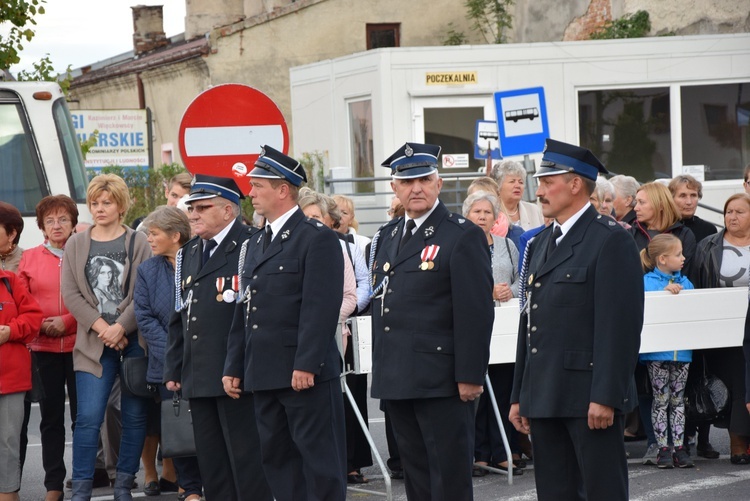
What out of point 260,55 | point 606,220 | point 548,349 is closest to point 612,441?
point 548,349

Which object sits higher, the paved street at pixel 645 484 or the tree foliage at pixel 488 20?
the tree foliage at pixel 488 20

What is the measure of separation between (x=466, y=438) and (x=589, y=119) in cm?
1692

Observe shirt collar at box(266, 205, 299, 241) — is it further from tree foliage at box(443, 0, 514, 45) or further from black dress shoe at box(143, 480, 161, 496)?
tree foliage at box(443, 0, 514, 45)

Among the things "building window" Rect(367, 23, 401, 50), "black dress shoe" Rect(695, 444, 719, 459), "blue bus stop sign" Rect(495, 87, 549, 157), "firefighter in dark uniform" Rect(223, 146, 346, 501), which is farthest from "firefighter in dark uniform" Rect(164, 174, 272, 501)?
"building window" Rect(367, 23, 401, 50)

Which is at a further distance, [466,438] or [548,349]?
[466,438]

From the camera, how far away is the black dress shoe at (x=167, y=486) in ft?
30.7

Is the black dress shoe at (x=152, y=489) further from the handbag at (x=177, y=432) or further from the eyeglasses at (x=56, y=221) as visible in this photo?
the eyeglasses at (x=56, y=221)

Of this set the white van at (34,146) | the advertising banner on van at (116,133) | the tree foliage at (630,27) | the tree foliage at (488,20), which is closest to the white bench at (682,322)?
the white van at (34,146)

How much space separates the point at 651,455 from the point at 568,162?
437 cm

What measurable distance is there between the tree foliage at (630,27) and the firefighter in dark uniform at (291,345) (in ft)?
62.2

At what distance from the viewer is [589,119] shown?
22.9 meters

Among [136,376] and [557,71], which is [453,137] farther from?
[136,376]

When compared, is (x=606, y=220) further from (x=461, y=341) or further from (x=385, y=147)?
(x=385, y=147)

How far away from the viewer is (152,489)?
30.2 ft
